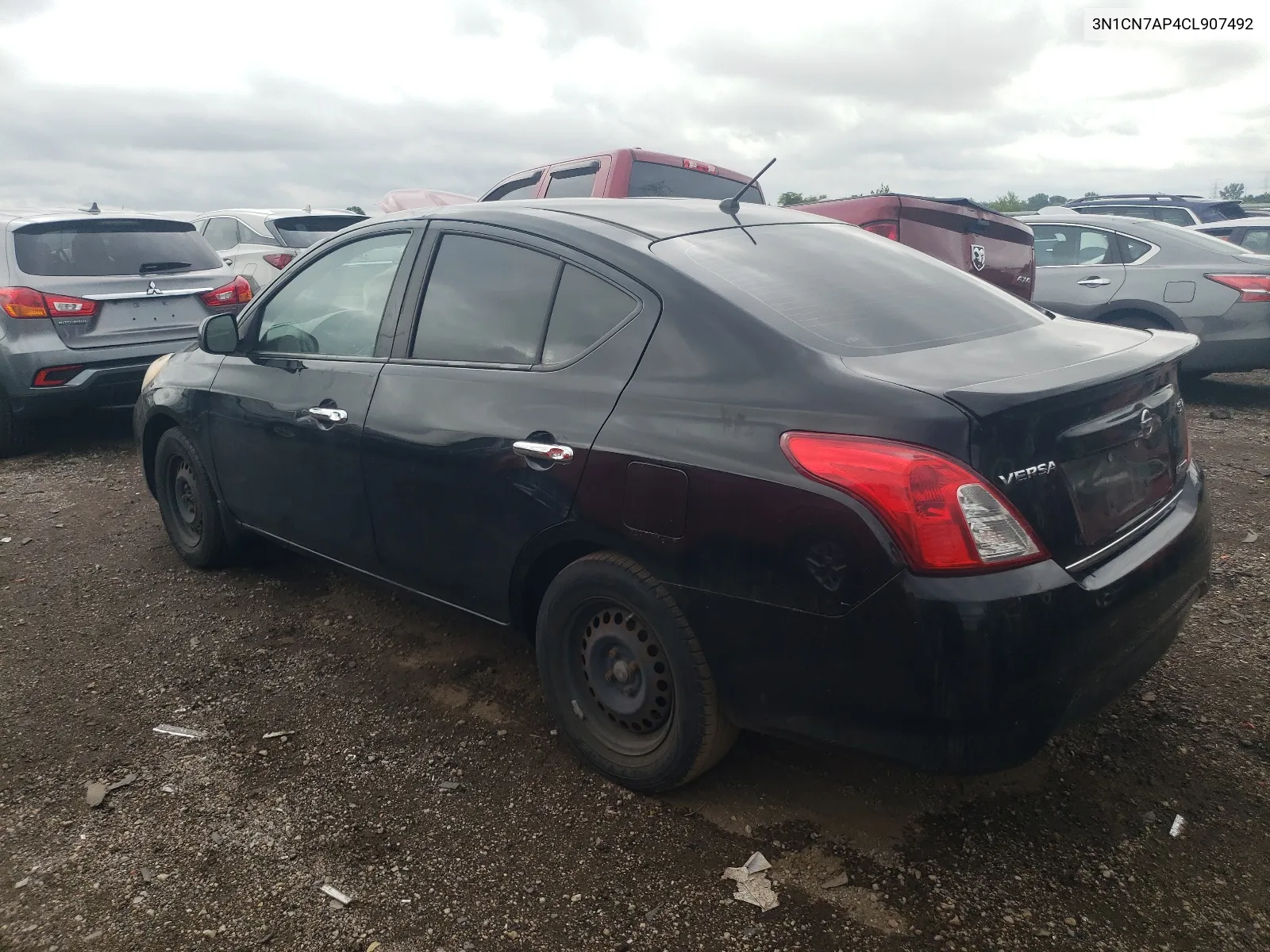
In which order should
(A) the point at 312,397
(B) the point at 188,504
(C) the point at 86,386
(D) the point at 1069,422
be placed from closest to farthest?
1. (D) the point at 1069,422
2. (A) the point at 312,397
3. (B) the point at 188,504
4. (C) the point at 86,386

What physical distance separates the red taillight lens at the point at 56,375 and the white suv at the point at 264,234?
145 inches

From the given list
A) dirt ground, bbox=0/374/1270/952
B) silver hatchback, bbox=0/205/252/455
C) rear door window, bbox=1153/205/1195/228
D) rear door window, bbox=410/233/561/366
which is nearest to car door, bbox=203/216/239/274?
silver hatchback, bbox=0/205/252/455

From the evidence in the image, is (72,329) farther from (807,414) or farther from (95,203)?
(807,414)

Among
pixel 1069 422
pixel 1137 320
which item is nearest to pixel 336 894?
pixel 1069 422

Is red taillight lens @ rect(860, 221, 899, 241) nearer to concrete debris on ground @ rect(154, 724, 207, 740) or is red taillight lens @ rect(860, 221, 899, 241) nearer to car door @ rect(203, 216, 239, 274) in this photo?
concrete debris on ground @ rect(154, 724, 207, 740)

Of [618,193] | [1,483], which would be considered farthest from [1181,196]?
[1,483]

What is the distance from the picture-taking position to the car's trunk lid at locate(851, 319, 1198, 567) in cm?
211

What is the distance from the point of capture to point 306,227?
1092 cm

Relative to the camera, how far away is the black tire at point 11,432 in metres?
6.55

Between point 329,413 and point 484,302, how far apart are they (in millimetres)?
765

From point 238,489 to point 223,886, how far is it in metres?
1.96

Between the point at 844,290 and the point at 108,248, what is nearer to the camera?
the point at 844,290

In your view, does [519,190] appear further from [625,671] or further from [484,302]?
[625,671]

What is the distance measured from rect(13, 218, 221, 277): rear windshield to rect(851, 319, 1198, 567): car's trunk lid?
6204 mm
